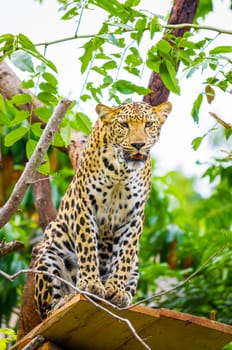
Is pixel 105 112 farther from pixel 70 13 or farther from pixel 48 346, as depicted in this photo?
pixel 48 346

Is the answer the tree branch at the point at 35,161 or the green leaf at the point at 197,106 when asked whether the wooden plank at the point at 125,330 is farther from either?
the green leaf at the point at 197,106

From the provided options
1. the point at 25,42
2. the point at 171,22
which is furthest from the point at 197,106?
the point at 171,22

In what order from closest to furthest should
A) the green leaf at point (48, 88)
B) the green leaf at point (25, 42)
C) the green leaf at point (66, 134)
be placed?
the green leaf at point (25, 42) → the green leaf at point (66, 134) → the green leaf at point (48, 88)

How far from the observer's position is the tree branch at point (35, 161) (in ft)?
18.4

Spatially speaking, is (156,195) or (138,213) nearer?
(138,213)

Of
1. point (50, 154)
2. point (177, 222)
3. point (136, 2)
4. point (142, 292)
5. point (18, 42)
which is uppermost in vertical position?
point (136, 2)

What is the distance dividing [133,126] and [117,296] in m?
1.42

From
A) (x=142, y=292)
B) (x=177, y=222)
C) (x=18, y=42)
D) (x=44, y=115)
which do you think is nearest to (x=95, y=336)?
(x=44, y=115)

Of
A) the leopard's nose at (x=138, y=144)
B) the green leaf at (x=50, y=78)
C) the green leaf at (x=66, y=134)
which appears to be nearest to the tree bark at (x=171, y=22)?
the leopard's nose at (x=138, y=144)

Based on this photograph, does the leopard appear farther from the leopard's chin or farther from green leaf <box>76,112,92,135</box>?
green leaf <box>76,112,92,135</box>

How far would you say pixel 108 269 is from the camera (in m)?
8.29

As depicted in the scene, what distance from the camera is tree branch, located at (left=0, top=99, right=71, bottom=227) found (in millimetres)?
5598

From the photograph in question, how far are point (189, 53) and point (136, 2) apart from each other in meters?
0.64

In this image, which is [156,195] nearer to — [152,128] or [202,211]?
[202,211]
